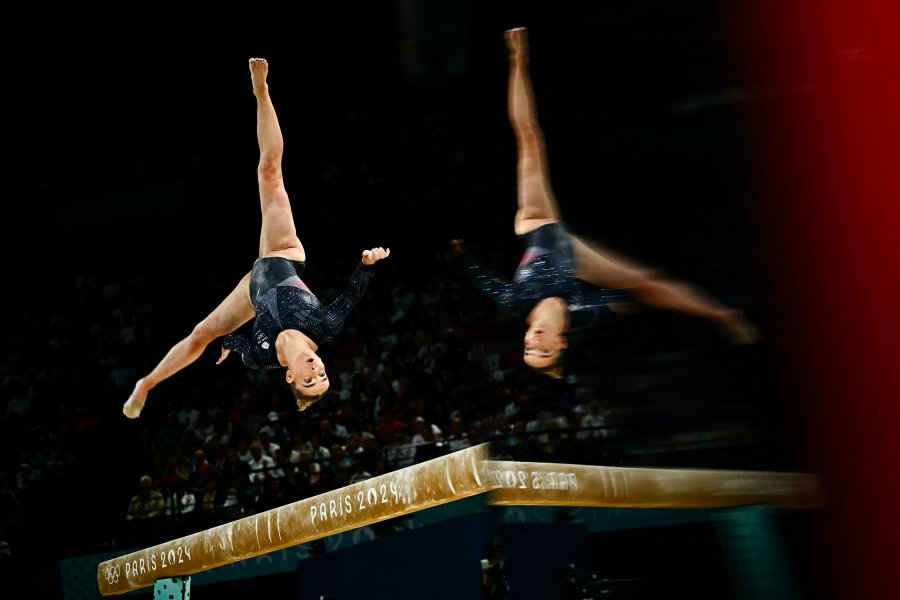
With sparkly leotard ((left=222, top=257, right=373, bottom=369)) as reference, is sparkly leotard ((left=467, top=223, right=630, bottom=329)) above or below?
below

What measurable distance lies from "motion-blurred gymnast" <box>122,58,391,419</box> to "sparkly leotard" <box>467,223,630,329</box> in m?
4.69

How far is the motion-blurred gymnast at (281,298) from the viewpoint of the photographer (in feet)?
18.2

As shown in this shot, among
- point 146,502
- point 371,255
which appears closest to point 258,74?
point 371,255

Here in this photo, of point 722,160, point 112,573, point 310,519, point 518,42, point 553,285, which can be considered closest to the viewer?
point 722,160

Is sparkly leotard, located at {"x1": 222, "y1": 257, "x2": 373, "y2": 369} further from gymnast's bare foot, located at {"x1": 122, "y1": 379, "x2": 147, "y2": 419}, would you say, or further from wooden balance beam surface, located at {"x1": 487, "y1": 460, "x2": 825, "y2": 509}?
wooden balance beam surface, located at {"x1": 487, "y1": 460, "x2": 825, "y2": 509}

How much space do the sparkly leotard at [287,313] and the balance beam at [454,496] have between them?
1.24 m

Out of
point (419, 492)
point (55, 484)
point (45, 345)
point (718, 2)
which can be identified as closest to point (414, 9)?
point (718, 2)

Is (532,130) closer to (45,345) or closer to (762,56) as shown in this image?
(762,56)

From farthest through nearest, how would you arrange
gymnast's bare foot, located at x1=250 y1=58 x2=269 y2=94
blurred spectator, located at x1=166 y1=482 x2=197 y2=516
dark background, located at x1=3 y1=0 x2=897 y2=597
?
blurred spectator, located at x1=166 y1=482 x2=197 y2=516 → gymnast's bare foot, located at x1=250 y1=58 x2=269 y2=94 → dark background, located at x1=3 y1=0 x2=897 y2=597

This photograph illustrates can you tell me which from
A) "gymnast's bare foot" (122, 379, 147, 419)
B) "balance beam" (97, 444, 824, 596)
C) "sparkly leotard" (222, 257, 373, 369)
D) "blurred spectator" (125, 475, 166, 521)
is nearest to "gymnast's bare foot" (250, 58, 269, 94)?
"sparkly leotard" (222, 257, 373, 369)

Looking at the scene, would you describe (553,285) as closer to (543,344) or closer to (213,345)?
(543,344)

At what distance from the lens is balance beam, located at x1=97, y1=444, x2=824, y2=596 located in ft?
1.98

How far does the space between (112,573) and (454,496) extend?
3113 mm

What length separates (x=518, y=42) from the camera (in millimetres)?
729
